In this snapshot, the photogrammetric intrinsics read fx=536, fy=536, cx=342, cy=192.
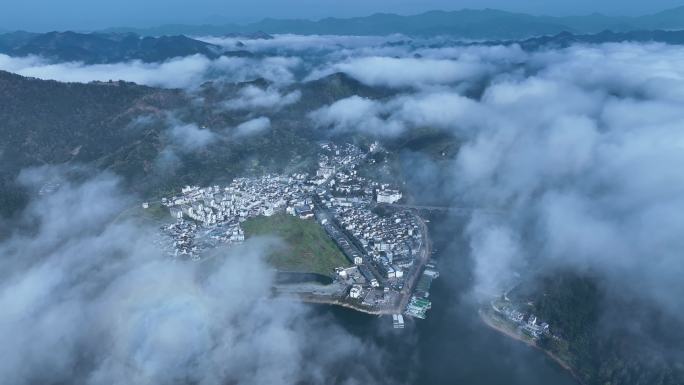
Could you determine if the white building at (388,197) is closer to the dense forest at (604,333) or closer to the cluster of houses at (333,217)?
the cluster of houses at (333,217)

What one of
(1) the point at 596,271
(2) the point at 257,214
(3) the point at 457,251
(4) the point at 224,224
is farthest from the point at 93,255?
(1) the point at 596,271

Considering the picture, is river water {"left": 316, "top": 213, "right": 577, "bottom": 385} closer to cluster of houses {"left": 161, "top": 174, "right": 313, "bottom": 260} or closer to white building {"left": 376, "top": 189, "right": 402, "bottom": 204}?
cluster of houses {"left": 161, "top": 174, "right": 313, "bottom": 260}

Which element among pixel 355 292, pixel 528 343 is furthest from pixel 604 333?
pixel 355 292

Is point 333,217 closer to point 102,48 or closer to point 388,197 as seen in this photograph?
point 388,197

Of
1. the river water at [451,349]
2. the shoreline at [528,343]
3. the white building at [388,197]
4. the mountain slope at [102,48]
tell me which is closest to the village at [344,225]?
the white building at [388,197]

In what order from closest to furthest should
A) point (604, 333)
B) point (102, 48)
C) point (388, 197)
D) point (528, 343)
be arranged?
point (604, 333) < point (528, 343) < point (388, 197) < point (102, 48)

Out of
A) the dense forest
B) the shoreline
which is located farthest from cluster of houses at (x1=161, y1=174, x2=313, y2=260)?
the dense forest

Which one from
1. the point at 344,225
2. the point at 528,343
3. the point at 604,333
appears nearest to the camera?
the point at 604,333
